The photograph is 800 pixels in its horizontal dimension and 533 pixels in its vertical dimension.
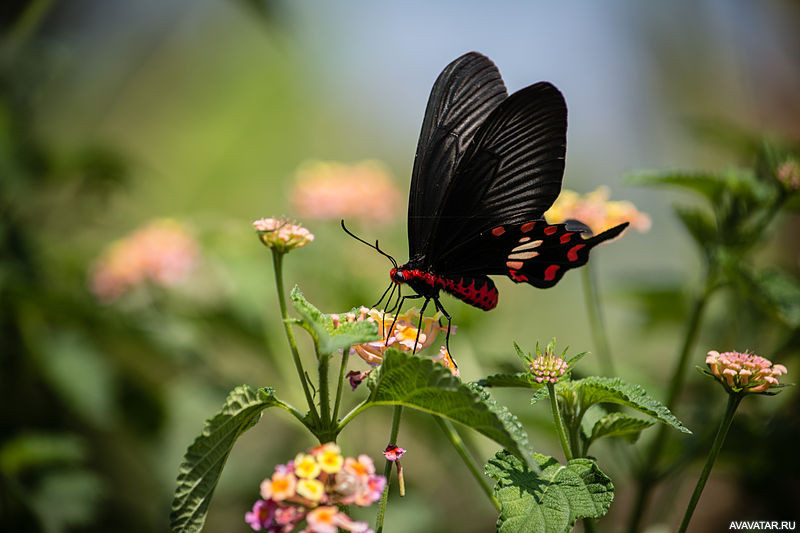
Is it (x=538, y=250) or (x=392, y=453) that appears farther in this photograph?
(x=538, y=250)

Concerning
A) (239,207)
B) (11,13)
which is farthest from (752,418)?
(239,207)

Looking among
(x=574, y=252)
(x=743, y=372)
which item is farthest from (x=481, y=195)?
(x=743, y=372)

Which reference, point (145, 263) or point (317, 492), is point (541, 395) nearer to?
point (317, 492)

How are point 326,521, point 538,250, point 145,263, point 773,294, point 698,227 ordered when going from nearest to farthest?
1. point 326,521
2. point 538,250
3. point 773,294
4. point 698,227
5. point 145,263

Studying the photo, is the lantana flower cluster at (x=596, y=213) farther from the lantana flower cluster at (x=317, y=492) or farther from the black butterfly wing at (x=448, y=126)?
the lantana flower cluster at (x=317, y=492)

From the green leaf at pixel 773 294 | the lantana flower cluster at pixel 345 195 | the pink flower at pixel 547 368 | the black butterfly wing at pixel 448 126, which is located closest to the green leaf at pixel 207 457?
the pink flower at pixel 547 368

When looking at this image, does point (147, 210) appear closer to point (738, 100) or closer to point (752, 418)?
point (752, 418)
